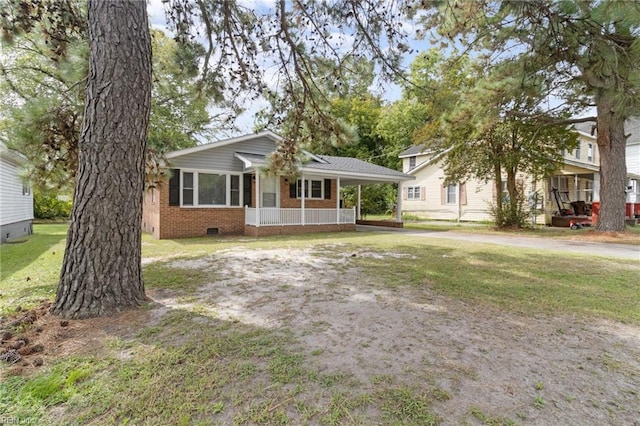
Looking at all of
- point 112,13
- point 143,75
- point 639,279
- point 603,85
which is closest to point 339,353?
point 143,75

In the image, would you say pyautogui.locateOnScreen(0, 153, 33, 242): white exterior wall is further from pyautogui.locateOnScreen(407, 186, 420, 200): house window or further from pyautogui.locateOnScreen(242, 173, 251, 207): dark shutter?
pyautogui.locateOnScreen(407, 186, 420, 200): house window

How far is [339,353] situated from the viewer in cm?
272

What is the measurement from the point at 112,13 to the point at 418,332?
4720 mm

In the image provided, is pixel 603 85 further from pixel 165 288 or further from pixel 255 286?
pixel 165 288

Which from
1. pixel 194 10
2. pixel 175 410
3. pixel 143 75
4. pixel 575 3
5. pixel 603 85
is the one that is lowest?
pixel 175 410

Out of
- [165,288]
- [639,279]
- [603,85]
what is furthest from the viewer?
[603,85]

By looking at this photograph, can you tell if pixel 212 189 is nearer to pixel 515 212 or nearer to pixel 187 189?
pixel 187 189

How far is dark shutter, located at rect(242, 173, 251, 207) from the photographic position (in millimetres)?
13242

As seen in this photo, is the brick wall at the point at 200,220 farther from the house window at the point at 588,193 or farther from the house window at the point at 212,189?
the house window at the point at 588,193

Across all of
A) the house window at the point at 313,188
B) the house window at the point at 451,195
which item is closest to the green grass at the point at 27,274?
the house window at the point at 313,188

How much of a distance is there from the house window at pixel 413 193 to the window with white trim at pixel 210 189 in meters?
15.0

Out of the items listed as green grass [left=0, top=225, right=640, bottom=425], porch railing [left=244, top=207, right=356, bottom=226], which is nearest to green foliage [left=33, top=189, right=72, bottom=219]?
porch railing [left=244, top=207, right=356, bottom=226]

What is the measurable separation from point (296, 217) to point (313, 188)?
1.87m

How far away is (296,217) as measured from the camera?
1353cm
